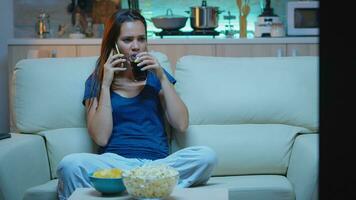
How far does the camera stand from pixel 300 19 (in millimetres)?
4375

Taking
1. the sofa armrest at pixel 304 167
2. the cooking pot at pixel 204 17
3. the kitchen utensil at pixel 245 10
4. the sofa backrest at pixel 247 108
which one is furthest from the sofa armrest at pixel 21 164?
the kitchen utensil at pixel 245 10

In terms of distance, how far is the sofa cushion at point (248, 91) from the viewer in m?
2.69

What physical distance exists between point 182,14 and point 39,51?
1324 mm

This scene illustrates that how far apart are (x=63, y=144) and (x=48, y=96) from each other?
0.81 feet

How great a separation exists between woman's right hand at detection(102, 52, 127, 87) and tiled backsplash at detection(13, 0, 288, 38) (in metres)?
2.19

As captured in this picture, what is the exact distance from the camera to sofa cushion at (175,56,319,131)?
8.81 ft

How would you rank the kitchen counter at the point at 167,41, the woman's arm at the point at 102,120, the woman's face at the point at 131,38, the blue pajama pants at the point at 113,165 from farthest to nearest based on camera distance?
the kitchen counter at the point at 167,41
the woman's face at the point at 131,38
the woman's arm at the point at 102,120
the blue pajama pants at the point at 113,165

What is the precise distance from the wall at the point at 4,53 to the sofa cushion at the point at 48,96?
1.78m

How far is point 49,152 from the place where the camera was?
8.52 ft

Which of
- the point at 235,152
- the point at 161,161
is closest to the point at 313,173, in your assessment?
the point at 235,152

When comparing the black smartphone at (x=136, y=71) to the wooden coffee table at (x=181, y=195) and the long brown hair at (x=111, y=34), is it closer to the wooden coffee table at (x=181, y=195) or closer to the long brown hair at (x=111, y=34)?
the long brown hair at (x=111, y=34)

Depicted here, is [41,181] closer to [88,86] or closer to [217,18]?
[88,86]

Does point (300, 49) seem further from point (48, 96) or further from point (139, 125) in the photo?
point (48, 96)

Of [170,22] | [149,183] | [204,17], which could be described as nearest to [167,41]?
[170,22]
